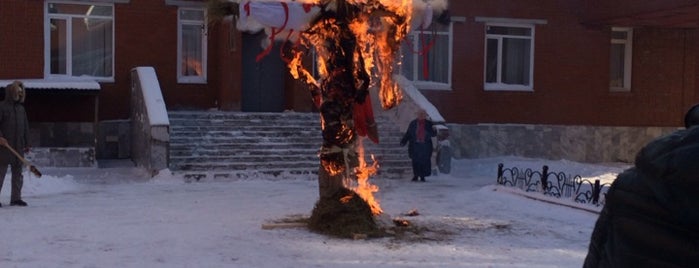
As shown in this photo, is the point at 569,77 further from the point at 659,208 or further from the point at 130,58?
the point at 659,208

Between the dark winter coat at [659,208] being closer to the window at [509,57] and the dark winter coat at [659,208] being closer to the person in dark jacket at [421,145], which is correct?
the person in dark jacket at [421,145]

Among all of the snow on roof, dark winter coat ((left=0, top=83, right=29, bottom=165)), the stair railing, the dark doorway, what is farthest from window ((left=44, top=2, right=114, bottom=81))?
dark winter coat ((left=0, top=83, right=29, bottom=165))

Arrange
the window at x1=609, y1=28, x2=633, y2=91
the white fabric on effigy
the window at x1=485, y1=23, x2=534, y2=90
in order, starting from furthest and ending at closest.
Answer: the window at x1=609, y1=28, x2=633, y2=91
the window at x1=485, y1=23, x2=534, y2=90
the white fabric on effigy

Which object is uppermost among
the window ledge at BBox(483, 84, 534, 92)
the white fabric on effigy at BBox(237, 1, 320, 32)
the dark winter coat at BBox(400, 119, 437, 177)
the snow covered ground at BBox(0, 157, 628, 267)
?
the white fabric on effigy at BBox(237, 1, 320, 32)

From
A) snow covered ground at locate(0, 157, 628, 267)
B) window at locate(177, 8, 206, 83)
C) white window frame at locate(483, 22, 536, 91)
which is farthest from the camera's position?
white window frame at locate(483, 22, 536, 91)

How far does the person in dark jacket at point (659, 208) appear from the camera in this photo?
2.22 meters

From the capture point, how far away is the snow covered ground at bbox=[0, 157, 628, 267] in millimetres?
7754

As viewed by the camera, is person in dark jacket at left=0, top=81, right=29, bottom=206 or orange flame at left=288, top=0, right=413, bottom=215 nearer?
orange flame at left=288, top=0, right=413, bottom=215

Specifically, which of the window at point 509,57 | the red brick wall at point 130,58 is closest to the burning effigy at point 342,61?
the red brick wall at point 130,58

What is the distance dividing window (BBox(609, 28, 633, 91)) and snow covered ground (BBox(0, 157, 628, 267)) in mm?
9681

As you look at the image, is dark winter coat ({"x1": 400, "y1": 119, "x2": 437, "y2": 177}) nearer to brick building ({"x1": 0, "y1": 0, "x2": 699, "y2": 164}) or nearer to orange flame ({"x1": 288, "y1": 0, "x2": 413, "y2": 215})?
brick building ({"x1": 0, "y1": 0, "x2": 699, "y2": 164})

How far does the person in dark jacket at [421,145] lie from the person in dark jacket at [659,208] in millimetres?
13533

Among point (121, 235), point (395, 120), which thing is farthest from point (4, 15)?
point (121, 235)

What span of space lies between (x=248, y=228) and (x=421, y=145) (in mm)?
7020
